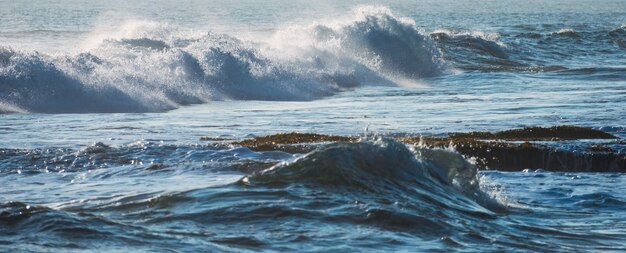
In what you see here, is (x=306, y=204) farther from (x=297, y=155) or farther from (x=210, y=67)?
(x=210, y=67)

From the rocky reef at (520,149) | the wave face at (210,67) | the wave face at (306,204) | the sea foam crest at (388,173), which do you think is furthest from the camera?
the wave face at (210,67)

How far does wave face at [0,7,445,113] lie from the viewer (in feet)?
62.5

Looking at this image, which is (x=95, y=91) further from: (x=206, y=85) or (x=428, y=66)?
(x=428, y=66)

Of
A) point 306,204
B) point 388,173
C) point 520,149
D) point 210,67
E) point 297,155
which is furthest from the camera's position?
point 210,67

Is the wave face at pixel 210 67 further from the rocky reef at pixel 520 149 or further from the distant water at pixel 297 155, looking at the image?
the rocky reef at pixel 520 149

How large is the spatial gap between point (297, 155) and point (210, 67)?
11371 millimetres

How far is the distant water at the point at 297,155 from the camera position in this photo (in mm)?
7523

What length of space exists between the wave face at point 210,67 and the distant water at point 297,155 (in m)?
0.06

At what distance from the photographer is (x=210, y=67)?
890 inches

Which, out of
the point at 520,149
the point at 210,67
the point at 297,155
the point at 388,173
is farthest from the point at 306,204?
the point at 210,67

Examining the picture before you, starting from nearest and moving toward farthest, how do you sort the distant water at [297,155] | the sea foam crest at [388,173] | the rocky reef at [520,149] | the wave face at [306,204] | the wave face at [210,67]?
the wave face at [306,204]
the distant water at [297,155]
the sea foam crest at [388,173]
the rocky reef at [520,149]
the wave face at [210,67]

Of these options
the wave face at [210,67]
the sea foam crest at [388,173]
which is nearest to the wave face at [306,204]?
the sea foam crest at [388,173]

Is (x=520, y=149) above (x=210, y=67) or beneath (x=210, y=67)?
beneath

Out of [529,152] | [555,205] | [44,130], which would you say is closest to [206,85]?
[44,130]
